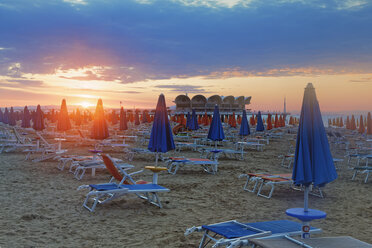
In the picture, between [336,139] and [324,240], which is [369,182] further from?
[336,139]

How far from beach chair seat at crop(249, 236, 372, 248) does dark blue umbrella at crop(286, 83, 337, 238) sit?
1.53ft

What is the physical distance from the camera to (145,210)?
589 cm

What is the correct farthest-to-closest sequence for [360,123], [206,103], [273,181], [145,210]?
[206,103]
[360,123]
[273,181]
[145,210]


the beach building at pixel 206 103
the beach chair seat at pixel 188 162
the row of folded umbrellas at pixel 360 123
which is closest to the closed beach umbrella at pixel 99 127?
the beach chair seat at pixel 188 162

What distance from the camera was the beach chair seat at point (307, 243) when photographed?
128 inches

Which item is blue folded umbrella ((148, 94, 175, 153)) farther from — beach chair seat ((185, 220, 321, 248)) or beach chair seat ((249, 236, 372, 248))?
beach chair seat ((249, 236, 372, 248))

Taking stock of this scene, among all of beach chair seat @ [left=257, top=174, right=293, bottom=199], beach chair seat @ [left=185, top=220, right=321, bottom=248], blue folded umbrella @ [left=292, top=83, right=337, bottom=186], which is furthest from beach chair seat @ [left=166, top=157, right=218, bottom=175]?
blue folded umbrella @ [left=292, top=83, right=337, bottom=186]

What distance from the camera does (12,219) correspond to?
5.02 m

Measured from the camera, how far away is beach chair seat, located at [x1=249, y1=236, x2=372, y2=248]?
3.25 metres

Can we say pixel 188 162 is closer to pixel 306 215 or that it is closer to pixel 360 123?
pixel 306 215

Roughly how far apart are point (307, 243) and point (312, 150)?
1.07 m

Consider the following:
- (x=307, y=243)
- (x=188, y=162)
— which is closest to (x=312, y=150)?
(x=307, y=243)

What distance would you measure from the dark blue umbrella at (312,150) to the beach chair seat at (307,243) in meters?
0.47

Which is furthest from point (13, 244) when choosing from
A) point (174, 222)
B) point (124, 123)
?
point (124, 123)
